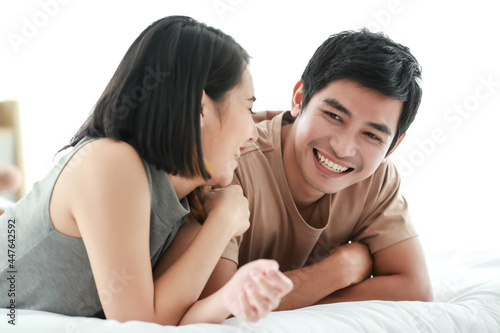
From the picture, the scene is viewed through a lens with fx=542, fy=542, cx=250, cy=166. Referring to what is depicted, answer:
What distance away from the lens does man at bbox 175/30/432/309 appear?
1206 millimetres

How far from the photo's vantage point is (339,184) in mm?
1269

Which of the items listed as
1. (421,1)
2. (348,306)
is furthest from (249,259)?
(421,1)

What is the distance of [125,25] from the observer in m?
2.25

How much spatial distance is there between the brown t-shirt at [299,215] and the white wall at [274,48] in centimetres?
91

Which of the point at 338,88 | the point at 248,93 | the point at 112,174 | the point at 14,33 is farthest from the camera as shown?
the point at 14,33

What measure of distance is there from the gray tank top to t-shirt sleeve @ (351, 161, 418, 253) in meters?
0.54

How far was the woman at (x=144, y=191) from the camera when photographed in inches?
33.8

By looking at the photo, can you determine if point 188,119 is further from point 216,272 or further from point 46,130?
point 46,130

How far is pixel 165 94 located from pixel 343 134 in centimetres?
46

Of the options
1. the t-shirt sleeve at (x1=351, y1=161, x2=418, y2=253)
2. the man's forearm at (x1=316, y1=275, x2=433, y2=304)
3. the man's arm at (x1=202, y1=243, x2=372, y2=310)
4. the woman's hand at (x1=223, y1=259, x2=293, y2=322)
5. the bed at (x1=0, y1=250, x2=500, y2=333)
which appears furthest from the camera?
the t-shirt sleeve at (x1=351, y1=161, x2=418, y2=253)

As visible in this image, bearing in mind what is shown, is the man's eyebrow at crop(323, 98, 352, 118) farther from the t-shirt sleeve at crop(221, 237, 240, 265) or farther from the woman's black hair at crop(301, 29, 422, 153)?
the t-shirt sleeve at crop(221, 237, 240, 265)

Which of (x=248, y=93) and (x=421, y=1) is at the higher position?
(x=421, y=1)

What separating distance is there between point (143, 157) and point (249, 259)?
47cm

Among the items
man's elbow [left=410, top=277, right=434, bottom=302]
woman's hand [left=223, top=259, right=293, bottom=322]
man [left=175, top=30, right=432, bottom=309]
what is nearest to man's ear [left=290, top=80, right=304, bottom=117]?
man [left=175, top=30, right=432, bottom=309]
